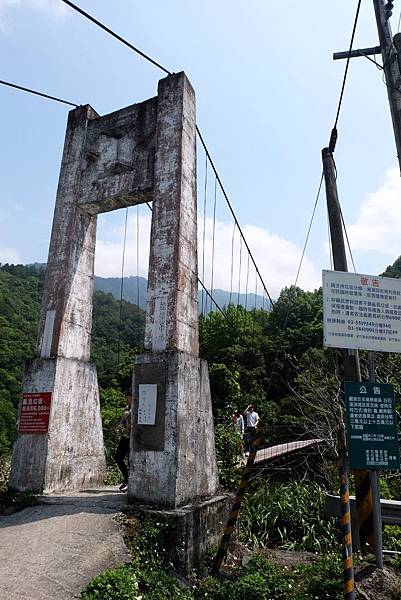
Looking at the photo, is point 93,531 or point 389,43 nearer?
point 93,531

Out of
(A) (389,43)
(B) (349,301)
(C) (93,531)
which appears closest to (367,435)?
(B) (349,301)

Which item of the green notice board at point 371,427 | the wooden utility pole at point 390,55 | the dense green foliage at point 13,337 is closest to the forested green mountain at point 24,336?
the dense green foliage at point 13,337

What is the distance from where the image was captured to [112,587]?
3.92 metres

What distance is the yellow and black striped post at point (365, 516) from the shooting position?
203 inches

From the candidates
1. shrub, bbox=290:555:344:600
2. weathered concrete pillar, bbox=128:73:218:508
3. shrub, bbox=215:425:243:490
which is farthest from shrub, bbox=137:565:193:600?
shrub, bbox=215:425:243:490

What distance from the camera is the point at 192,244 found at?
6883mm

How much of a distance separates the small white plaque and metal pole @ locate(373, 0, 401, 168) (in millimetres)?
4221

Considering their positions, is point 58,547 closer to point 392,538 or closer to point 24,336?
point 392,538

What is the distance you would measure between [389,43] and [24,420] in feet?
24.3

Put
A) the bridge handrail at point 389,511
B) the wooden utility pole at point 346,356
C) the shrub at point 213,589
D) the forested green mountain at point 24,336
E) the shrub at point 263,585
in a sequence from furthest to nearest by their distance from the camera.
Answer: the forested green mountain at point 24,336 < the wooden utility pole at point 346,356 < the bridge handrail at point 389,511 < the shrub at point 213,589 < the shrub at point 263,585

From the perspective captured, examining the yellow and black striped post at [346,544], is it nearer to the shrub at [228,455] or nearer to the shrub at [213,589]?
the shrub at [213,589]

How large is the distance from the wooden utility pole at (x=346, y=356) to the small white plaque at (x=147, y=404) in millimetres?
2323

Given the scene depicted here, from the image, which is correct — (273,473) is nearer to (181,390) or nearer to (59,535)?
(181,390)

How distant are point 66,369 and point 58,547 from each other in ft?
9.66
